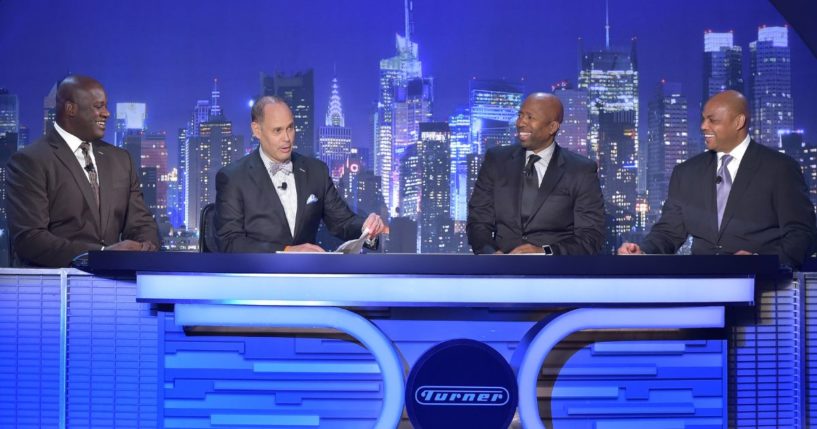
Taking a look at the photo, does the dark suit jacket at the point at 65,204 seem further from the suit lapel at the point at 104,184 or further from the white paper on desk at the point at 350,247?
the white paper on desk at the point at 350,247

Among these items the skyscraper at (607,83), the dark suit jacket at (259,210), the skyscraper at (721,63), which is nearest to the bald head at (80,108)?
the dark suit jacket at (259,210)

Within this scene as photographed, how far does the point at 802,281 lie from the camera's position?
9.11 ft

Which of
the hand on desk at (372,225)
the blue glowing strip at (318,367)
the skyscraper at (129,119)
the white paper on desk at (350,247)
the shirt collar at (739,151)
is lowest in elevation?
the blue glowing strip at (318,367)

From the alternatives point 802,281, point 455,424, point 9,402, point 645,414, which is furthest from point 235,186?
point 802,281

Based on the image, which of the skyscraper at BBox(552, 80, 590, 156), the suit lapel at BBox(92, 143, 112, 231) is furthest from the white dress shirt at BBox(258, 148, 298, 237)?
the skyscraper at BBox(552, 80, 590, 156)

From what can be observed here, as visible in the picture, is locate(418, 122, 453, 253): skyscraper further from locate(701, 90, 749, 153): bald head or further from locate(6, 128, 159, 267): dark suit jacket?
locate(6, 128, 159, 267): dark suit jacket

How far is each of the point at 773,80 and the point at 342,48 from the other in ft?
10.6

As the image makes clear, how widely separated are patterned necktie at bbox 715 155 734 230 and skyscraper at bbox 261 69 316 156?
10.2ft

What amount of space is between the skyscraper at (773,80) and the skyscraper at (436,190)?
227 cm

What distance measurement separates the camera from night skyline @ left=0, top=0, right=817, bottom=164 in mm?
6121

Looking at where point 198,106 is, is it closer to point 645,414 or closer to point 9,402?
point 9,402

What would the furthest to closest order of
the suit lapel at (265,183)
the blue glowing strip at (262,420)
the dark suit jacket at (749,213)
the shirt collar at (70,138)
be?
the suit lapel at (265,183) < the shirt collar at (70,138) < the dark suit jacket at (749,213) < the blue glowing strip at (262,420)

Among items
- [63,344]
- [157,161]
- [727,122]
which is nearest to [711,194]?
[727,122]

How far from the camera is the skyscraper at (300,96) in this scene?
604cm
